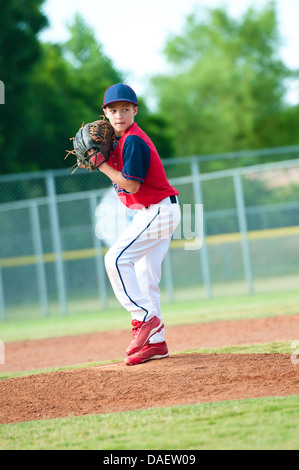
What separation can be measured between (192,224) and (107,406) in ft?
35.7

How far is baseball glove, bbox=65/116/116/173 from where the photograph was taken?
16.5ft

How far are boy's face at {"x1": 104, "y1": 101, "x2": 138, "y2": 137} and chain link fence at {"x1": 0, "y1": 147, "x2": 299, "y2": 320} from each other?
27.0 feet

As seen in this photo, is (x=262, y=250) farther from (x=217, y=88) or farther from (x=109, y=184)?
(x=217, y=88)

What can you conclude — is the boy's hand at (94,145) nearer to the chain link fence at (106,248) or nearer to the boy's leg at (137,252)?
the boy's leg at (137,252)

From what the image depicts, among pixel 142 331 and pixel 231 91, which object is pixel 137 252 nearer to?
pixel 142 331

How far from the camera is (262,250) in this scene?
16.0 meters

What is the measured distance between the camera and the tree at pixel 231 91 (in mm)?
44469

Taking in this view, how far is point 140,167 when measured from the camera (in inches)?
193

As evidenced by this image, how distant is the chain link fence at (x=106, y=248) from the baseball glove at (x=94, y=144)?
27.3ft

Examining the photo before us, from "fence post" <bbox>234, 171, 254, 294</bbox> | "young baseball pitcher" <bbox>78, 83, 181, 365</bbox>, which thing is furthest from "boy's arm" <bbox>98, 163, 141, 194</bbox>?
"fence post" <bbox>234, 171, 254, 294</bbox>

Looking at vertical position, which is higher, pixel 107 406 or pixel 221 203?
pixel 221 203

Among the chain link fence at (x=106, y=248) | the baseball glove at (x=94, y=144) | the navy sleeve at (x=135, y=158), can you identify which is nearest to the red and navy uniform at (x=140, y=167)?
the navy sleeve at (x=135, y=158)

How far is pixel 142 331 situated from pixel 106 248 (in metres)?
11.7
